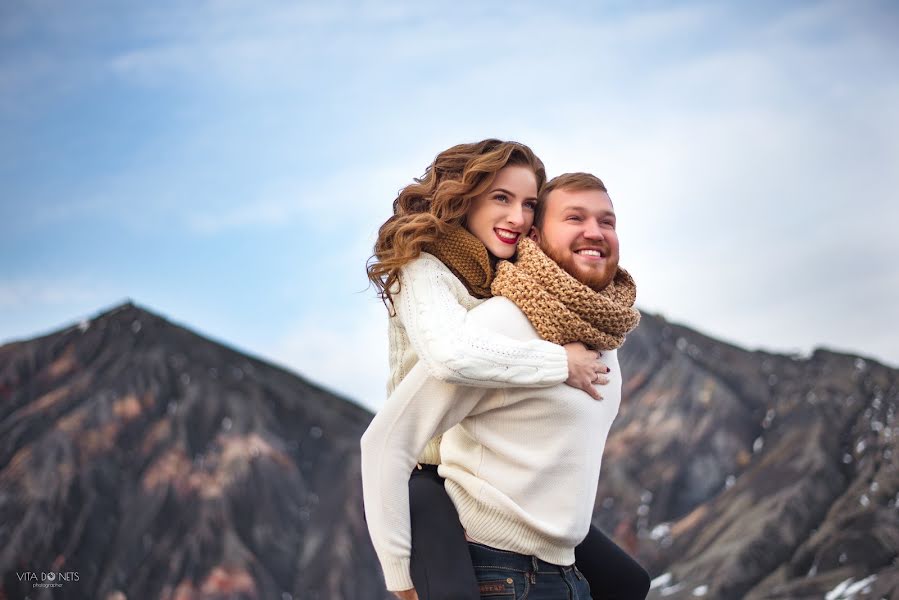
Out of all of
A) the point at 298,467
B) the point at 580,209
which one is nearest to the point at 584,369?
the point at 580,209

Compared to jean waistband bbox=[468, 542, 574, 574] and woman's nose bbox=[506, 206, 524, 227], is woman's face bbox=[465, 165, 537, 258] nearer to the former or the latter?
woman's nose bbox=[506, 206, 524, 227]

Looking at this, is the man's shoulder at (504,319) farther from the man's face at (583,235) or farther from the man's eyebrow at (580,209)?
the man's eyebrow at (580,209)

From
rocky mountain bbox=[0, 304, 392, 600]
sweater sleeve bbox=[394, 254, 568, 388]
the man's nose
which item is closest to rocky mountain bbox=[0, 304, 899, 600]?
rocky mountain bbox=[0, 304, 392, 600]

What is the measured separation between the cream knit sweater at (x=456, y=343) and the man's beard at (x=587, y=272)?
23cm

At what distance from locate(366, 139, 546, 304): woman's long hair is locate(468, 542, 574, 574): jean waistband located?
66cm

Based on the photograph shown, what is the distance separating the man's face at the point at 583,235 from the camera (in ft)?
8.11

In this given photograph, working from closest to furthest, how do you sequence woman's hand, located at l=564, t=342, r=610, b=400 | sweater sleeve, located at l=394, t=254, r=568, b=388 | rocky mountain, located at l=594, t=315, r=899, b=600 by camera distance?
sweater sleeve, located at l=394, t=254, r=568, b=388
woman's hand, located at l=564, t=342, r=610, b=400
rocky mountain, located at l=594, t=315, r=899, b=600

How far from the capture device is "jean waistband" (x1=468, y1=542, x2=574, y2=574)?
7.54 ft

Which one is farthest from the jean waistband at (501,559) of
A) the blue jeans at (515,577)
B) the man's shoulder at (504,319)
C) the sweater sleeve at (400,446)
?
the man's shoulder at (504,319)

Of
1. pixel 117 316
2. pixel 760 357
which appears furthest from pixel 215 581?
pixel 760 357

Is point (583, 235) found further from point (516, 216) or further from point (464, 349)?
point (464, 349)

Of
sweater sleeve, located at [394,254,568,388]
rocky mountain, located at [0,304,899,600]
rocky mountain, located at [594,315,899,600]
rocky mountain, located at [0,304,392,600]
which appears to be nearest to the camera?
sweater sleeve, located at [394,254,568,388]

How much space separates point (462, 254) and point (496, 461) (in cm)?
53

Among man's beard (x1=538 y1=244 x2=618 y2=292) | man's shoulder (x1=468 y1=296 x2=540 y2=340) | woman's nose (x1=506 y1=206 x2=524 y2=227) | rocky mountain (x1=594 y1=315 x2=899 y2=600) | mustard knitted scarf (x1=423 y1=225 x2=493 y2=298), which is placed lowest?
rocky mountain (x1=594 y1=315 x2=899 y2=600)
